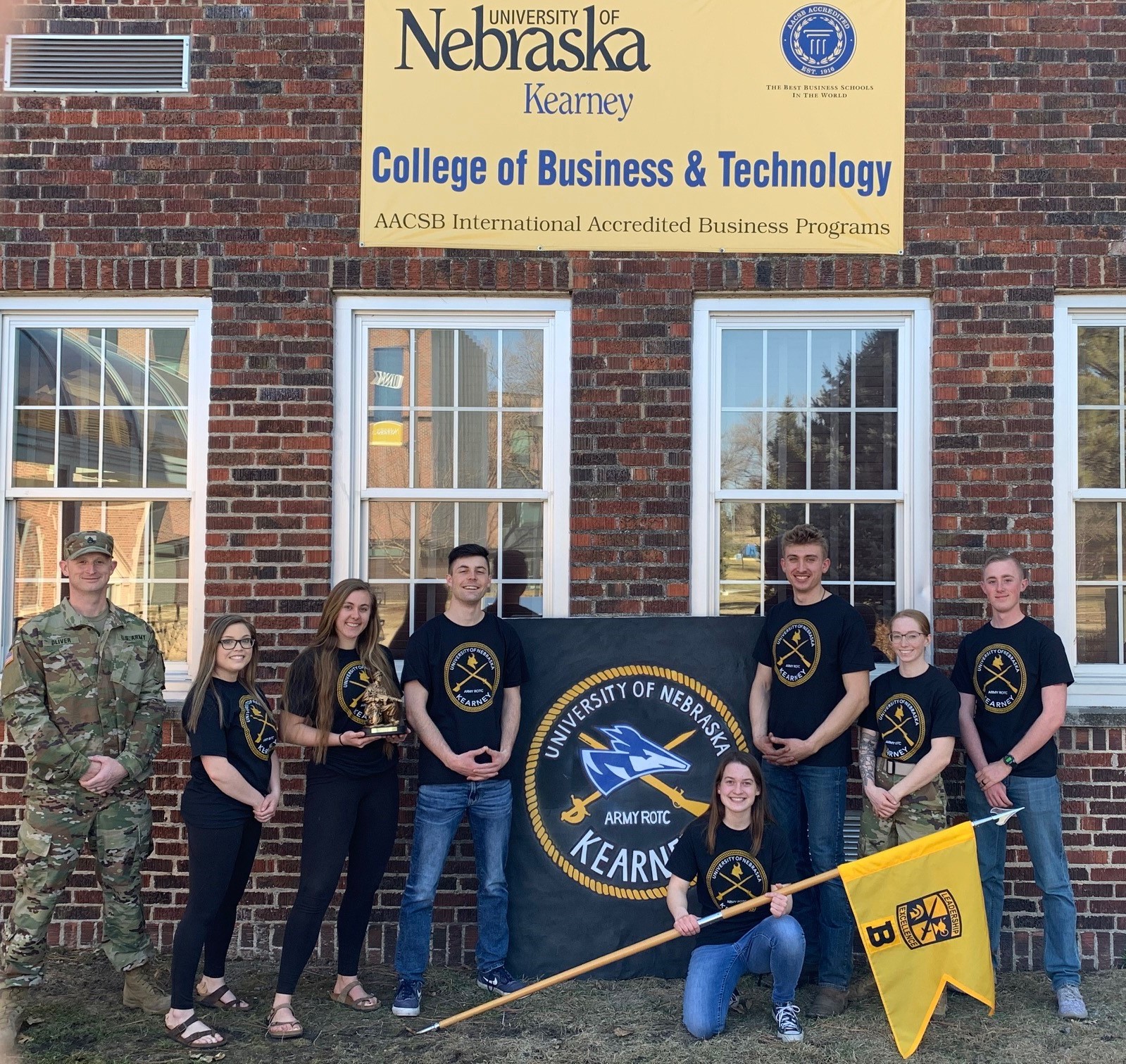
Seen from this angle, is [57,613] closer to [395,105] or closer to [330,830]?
[330,830]

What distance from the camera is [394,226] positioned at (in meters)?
5.98

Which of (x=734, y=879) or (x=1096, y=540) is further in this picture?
(x=1096, y=540)

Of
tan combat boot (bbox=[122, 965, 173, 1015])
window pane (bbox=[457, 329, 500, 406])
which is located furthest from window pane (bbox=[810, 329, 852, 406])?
tan combat boot (bbox=[122, 965, 173, 1015])

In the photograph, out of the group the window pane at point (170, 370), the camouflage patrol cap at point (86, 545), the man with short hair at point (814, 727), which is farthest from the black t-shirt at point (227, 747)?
the man with short hair at point (814, 727)

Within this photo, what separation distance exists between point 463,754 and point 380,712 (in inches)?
18.2

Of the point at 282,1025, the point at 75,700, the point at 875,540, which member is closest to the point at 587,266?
the point at 875,540

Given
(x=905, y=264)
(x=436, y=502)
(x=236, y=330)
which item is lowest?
(x=436, y=502)

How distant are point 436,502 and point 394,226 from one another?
1.52m

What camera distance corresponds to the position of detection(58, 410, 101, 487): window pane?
613cm

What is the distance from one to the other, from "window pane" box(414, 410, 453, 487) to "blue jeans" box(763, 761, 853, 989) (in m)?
2.33

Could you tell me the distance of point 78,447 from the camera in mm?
6145

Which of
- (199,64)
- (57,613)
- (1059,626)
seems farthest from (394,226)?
(1059,626)

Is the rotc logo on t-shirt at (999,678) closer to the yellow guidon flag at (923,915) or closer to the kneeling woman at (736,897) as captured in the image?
the yellow guidon flag at (923,915)

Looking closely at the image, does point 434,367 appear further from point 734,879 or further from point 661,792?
point 734,879
